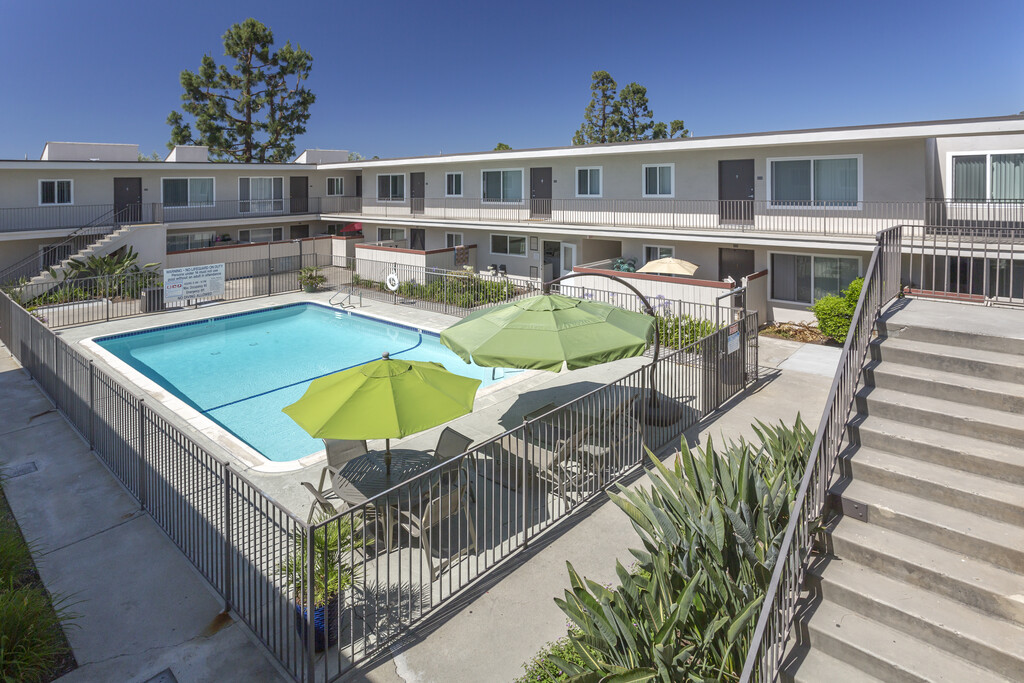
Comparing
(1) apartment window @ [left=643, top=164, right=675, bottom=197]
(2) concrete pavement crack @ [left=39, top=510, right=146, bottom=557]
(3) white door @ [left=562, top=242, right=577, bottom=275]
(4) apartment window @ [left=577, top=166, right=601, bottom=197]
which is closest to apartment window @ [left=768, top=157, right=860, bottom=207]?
(1) apartment window @ [left=643, top=164, right=675, bottom=197]

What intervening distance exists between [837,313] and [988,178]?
624cm

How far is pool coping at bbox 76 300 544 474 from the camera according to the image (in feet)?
35.5

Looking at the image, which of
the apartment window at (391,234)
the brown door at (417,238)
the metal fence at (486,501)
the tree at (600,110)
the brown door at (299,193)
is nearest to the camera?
the metal fence at (486,501)

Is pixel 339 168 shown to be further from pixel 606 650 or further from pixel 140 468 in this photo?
pixel 606 650

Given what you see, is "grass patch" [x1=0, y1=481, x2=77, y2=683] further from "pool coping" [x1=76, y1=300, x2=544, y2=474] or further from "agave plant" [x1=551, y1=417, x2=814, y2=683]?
"agave plant" [x1=551, y1=417, x2=814, y2=683]

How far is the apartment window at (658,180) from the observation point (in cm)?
2473

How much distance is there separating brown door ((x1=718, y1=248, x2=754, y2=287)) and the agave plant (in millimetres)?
17657

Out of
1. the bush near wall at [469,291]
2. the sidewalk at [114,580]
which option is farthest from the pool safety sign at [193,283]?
the sidewalk at [114,580]

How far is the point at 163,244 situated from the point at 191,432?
2204cm

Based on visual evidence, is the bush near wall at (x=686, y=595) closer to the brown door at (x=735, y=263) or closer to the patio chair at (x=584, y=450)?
the patio chair at (x=584, y=450)

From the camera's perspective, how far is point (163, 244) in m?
30.3

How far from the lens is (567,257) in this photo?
94.3 ft

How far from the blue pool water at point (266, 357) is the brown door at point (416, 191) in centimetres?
1063

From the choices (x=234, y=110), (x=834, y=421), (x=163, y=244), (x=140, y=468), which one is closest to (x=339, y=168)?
(x=163, y=244)
